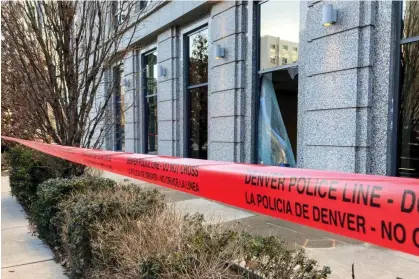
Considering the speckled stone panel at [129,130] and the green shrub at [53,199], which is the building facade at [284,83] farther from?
the green shrub at [53,199]

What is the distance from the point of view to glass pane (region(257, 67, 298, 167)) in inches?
303

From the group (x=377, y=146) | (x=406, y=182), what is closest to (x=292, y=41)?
(x=377, y=146)

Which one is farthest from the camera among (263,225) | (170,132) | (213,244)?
(170,132)

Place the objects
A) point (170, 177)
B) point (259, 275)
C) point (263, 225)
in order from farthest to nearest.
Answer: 1. point (263, 225)
2. point (170, 177)
3. point (259, 275)

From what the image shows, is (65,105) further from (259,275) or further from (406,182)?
(406,182)

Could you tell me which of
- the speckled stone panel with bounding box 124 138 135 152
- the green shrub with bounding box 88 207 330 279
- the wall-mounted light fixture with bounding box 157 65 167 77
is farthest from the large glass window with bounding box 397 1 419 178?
the speckled stone panel with bounding box 124 138 135 152

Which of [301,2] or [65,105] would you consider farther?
[301,2]

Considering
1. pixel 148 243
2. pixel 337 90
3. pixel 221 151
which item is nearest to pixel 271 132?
pixel 221 151

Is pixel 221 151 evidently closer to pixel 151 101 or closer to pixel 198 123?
pixel 198 123

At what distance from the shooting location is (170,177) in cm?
302

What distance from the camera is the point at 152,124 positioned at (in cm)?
1337

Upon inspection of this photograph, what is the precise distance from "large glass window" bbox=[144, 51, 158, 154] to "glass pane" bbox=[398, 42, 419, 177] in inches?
345

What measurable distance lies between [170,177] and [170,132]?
8461 millimetres

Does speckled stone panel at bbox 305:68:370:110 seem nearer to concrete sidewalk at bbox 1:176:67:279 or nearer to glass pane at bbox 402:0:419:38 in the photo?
glass pane at bbox 402:0:419:38
